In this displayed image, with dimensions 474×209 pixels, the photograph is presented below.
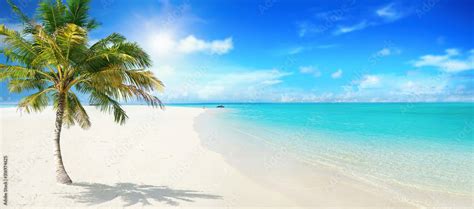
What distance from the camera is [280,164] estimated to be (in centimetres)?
1074

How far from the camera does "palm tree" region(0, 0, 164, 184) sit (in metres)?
6.10

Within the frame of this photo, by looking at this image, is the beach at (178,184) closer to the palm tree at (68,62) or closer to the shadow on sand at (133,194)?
the shadow on sand at (133,194)

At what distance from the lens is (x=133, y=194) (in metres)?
6.84

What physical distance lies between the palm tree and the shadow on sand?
1.04 m

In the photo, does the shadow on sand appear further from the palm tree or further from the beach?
the palm tree

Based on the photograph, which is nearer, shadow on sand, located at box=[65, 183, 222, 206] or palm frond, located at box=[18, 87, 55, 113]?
shadow on sand, located at box=[65, 183, 222, 206]

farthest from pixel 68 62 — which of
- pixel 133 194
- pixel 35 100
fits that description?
pixel 133 194

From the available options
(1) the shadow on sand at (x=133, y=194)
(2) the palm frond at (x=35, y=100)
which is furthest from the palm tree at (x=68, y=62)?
(1) the shadow on sand at (x=133, y=194)

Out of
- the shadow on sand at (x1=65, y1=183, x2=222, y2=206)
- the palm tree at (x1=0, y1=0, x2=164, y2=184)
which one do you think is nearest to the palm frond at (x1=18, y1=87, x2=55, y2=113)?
the palm tree at (x1=0, y1=0, x2=164, y2=184)

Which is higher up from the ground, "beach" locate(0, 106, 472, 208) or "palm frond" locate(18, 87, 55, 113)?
"palm frond" locate(18, 87, 55, 113)

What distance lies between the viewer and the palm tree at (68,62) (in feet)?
20.0

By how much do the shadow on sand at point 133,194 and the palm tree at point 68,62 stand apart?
1042 mm

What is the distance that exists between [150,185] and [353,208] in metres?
5.45

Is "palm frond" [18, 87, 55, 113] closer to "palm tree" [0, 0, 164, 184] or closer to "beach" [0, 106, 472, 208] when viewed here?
"palm tree" [0, 0, 164, 184]
